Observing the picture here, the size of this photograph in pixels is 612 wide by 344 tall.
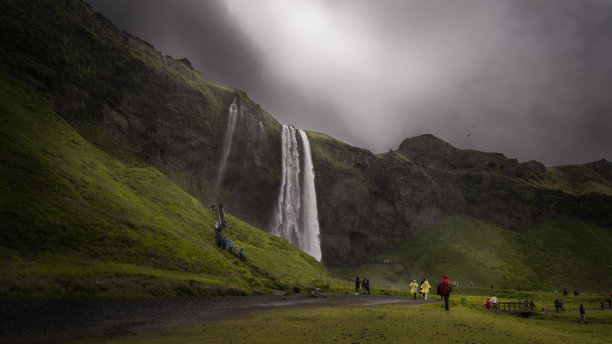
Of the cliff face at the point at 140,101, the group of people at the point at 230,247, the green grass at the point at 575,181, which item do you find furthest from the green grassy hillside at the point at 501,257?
the group of people at the point at 230,247

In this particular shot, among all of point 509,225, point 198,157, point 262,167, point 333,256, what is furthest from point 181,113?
point 509,225

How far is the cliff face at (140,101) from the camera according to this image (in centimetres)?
4491

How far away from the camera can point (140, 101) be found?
194ft

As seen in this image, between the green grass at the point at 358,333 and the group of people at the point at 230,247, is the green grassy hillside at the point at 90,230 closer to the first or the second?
the group of people at the point at 230,247

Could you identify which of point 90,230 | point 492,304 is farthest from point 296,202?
point 90,230

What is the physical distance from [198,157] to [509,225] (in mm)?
106343

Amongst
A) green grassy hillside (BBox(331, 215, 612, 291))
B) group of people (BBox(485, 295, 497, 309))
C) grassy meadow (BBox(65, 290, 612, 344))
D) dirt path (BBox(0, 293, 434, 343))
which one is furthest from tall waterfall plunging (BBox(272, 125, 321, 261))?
grassy meadow (BBox(65, 290, 612, 344))

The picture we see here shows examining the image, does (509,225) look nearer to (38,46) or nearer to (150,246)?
(150,246)

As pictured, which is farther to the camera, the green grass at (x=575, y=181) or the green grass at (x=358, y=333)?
the green grass at (x=575, y=181)

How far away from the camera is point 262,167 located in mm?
75750

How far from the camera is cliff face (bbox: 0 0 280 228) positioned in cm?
4491

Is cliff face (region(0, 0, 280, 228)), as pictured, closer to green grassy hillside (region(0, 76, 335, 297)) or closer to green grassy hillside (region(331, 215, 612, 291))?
green grassy hillside (region(0, 76, 335, 297))

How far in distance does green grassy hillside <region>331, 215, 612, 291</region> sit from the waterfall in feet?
146

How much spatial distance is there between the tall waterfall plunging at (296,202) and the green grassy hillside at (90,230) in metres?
27.1
